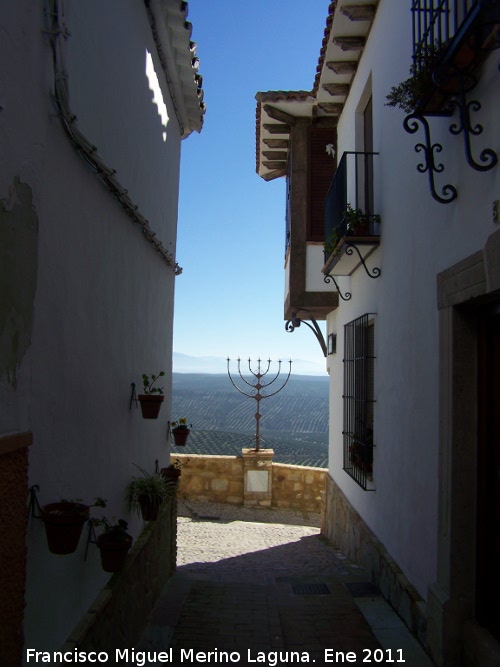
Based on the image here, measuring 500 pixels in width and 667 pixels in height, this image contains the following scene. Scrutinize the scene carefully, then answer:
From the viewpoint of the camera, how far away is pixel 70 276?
325cm

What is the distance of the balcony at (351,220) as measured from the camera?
242 inches

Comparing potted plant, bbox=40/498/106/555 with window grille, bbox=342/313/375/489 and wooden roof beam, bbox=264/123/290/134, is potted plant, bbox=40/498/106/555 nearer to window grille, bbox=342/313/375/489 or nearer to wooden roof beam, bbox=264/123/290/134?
window grille, bbox=342/313/375/489

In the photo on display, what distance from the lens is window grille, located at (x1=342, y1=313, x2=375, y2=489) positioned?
21.0 ft

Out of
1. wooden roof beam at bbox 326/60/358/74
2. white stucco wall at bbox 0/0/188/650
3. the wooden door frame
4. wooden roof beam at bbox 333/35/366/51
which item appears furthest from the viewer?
wooden roof beam at bbox 326/60/358/74

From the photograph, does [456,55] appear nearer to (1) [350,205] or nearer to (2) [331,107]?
(1) [350,205]

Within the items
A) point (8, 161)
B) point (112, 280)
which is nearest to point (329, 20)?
point (112, 280)

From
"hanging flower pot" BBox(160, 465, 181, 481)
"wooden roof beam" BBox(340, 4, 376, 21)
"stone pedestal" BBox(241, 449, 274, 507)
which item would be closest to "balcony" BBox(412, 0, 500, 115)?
"wooden roof beam" BBox(340, 4, 376, 21)

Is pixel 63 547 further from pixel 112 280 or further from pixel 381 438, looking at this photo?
pixel 381 438

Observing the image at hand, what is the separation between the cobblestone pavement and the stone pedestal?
3.59 meters

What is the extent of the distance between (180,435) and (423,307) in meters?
3.71

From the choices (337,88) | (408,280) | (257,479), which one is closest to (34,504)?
(408,280)

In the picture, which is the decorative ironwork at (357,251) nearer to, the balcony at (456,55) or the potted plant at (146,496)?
the balcony at (456,55)

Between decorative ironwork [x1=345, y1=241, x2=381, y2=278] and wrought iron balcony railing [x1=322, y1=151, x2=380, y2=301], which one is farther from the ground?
wrought iron balcony railing [x1=322, y1=151, x2=380, y2=301]

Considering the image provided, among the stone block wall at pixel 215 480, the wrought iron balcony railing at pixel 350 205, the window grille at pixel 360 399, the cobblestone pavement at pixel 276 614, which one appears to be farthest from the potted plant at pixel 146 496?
the stone block wall at pixel 215 480
